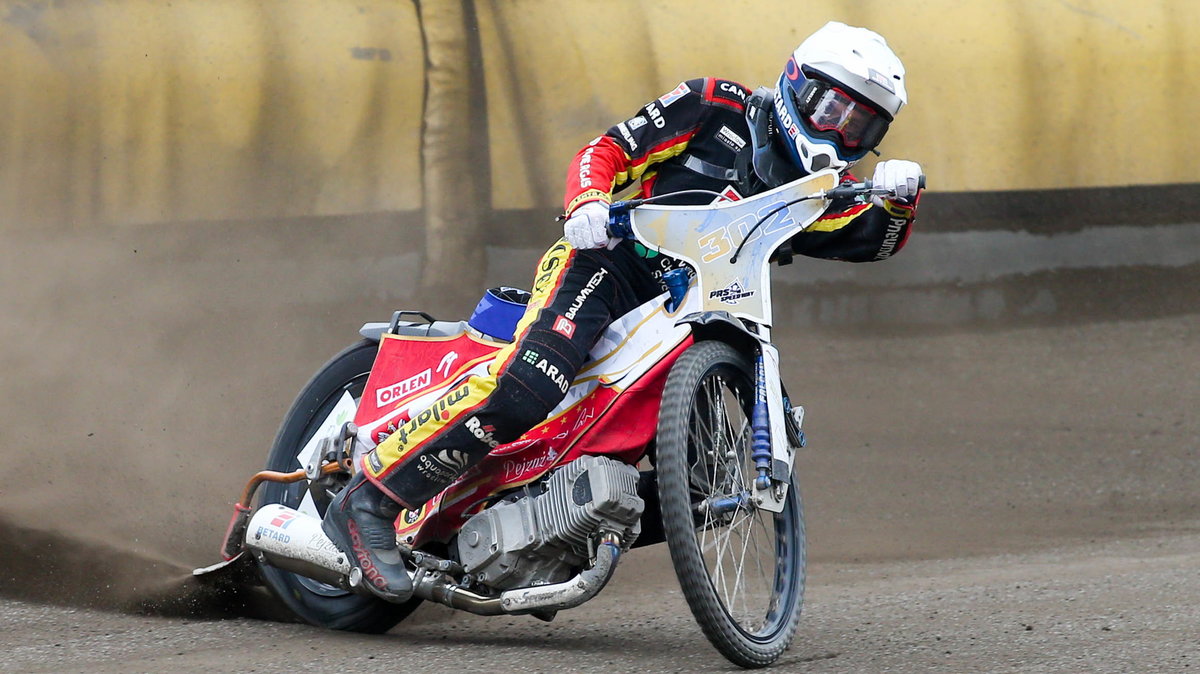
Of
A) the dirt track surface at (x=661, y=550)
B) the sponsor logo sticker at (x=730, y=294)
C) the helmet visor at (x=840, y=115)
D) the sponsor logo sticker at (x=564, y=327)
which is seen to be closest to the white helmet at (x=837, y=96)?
the helmet visor at (x=840, y=115)

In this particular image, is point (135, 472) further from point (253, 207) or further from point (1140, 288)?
point (1140, 288)

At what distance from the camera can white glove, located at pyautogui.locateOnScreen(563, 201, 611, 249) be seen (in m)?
3.85

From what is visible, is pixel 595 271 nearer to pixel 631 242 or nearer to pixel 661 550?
pixel 631 242

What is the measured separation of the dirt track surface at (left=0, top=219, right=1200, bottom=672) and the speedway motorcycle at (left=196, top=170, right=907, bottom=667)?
0.20 m

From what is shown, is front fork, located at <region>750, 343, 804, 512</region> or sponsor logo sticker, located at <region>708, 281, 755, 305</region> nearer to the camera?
front fork, located at <region>750, 343, 804, 512</region>

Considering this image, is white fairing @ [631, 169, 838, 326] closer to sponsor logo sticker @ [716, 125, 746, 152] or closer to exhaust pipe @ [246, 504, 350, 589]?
sponsor logo sticker @ [716, 125, 746, 152]

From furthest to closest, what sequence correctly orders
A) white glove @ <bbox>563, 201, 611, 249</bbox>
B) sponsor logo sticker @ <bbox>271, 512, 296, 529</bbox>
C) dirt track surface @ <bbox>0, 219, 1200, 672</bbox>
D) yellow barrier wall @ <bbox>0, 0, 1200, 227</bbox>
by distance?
1. yellow barrier wall @ <bbox>0, 0, 1200, 227</bbox>
2. sponsor logo sticker @ <bbox>271, 512, 296, 529</bbox>
3. dirt track surface @ <bbox>0, 219, 1200, 672</bbox>
4. white glove @ <bbox>563, 201, 611, 249</bbox>

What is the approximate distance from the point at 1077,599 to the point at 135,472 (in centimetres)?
367

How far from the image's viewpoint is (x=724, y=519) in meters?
3.80

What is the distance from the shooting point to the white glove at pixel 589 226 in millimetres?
3852


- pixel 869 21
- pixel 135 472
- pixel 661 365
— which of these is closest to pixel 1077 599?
pixel 661 365

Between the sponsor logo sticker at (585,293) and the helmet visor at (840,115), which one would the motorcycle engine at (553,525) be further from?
the helmet visor at (840,115)

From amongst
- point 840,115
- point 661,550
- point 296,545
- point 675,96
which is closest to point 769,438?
point 840,115

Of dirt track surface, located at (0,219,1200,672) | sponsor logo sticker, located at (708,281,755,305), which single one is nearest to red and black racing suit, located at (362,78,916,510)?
sponsor logo sticker, located at (708,281,755,305)
